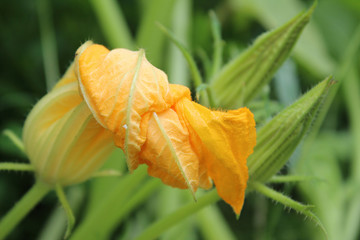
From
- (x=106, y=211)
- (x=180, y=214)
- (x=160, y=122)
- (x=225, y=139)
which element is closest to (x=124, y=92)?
(x=160, y=122)

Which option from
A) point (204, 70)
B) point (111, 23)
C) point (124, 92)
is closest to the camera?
point (124, 92)

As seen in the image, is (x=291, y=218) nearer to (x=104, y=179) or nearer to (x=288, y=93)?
(x=288, y=93)

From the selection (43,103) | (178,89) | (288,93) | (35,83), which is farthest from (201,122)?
(35,83)

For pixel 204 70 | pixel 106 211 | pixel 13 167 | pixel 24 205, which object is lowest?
pixel 106 211

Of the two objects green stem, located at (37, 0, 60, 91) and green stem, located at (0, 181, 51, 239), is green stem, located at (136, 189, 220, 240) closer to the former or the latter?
green stem, located at (0, 181, 51, 239)

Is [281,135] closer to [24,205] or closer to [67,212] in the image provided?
[67,212]

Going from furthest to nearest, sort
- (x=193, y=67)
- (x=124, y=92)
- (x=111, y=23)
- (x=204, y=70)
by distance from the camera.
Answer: (x=111, y=23) → (x=204, y=70) → (x=193, y=67) → (x=124, y=92)

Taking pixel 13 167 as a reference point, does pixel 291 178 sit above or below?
below

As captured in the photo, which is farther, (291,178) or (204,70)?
(204,70)
